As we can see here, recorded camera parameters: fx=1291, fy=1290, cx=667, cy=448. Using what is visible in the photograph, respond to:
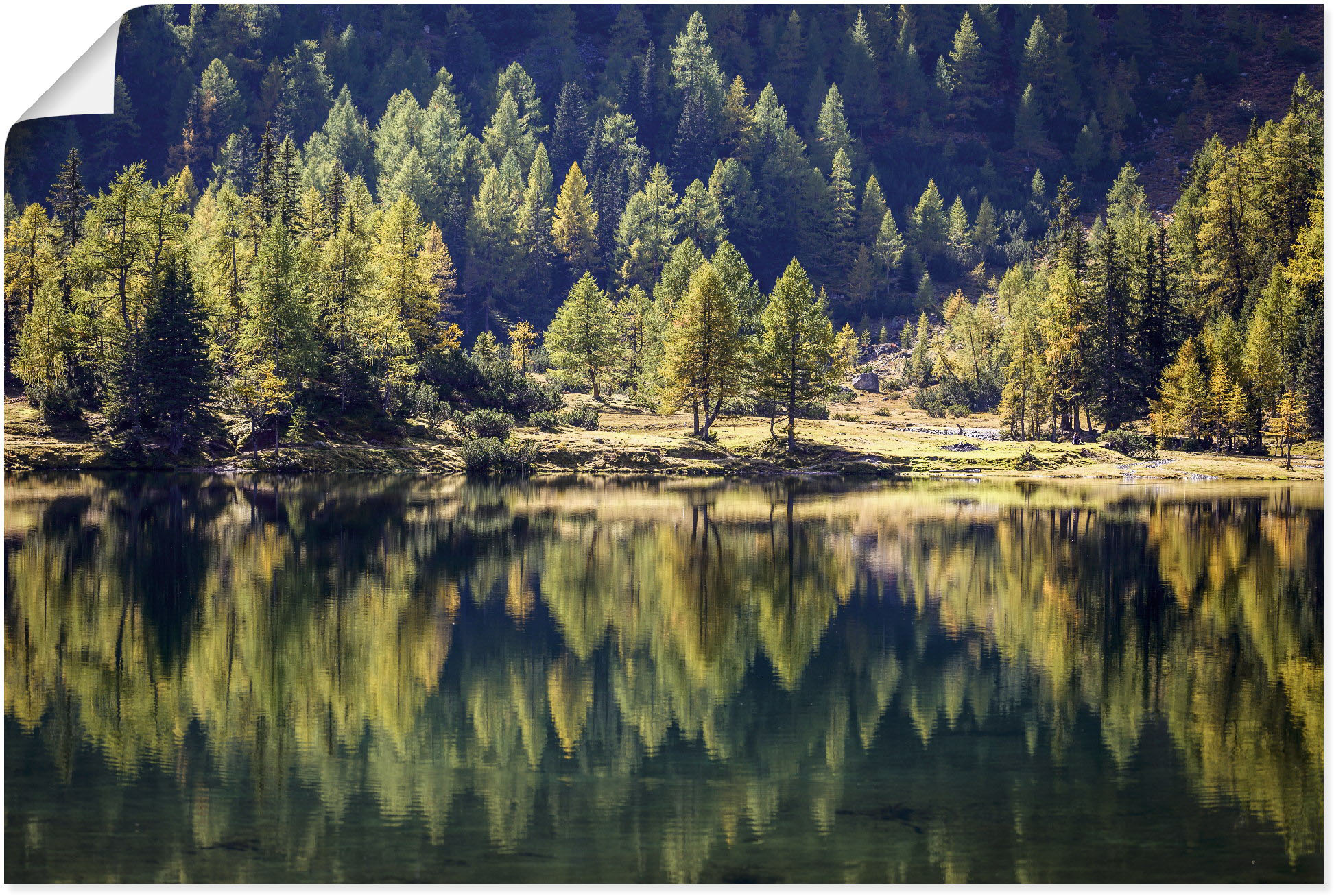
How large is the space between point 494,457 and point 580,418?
35.8 feet

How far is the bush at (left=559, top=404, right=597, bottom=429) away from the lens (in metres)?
72.6

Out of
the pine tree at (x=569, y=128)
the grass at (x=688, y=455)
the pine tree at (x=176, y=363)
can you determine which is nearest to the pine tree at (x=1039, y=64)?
the grass at (x=688, y=455)

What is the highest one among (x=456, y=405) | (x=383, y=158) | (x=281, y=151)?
(x=383, y=158)

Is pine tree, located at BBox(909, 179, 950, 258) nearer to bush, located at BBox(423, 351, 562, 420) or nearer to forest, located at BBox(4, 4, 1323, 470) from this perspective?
forest, located at BBox(4, 4, 1323, 470)

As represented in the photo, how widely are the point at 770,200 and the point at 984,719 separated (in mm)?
106685

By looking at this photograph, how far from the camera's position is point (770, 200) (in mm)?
121188

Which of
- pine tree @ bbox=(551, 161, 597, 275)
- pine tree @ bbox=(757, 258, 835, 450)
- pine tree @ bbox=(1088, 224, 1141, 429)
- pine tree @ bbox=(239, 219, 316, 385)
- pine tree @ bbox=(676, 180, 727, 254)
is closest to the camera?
pine tree @ bbox=(239, 219, 316, 385)

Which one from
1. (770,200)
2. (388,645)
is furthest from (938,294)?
(388,645)

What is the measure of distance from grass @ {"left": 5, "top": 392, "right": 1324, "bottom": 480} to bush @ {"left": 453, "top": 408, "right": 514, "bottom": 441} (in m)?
0.69

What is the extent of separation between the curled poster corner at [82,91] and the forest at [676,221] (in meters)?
5.64

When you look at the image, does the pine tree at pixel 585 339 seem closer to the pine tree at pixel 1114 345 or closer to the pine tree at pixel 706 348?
the pine tree at pixel 706 348

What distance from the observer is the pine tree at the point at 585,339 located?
8350 cm

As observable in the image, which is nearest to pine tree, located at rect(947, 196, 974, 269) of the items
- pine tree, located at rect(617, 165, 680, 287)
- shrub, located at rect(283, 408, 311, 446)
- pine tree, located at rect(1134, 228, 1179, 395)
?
pine tree, located at rect(617, 165, 680, 287)

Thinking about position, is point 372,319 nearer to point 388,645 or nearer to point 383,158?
point 388,645
